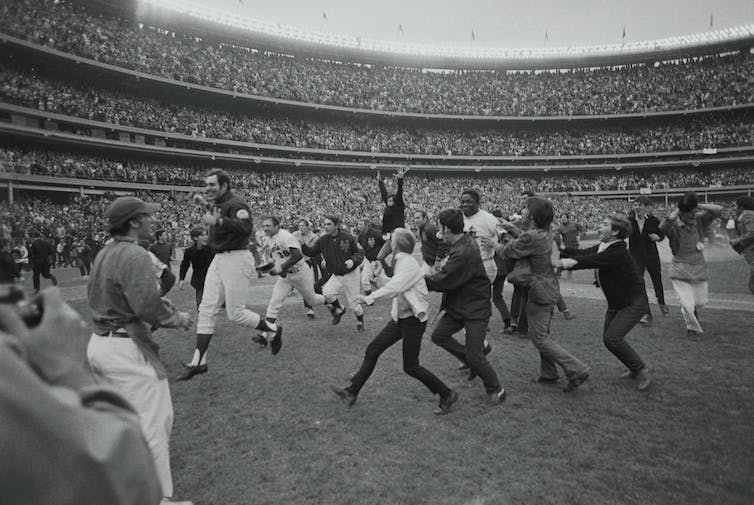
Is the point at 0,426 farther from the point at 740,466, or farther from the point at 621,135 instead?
the point at 621,135

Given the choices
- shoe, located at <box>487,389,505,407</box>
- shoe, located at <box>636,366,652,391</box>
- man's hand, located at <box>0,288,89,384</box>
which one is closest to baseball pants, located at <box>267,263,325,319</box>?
shoe, located at <box>487,389,505,407</box>

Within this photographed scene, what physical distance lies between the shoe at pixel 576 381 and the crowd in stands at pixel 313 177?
27080mm

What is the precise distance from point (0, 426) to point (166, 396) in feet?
9.16

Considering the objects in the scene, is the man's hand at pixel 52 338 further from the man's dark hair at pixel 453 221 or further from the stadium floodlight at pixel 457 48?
the stadium floodlight at pixel 457 48

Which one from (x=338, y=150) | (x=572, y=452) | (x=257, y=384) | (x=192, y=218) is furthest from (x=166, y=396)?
(x=338, y=150)

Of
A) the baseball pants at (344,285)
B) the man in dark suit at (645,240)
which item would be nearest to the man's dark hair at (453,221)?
the baseball pants at (344,285)

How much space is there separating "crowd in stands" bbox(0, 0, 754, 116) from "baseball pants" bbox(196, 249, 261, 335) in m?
33.1

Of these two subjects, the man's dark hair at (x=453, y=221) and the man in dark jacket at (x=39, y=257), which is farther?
the man in dark jacket at (x=39, y=257)

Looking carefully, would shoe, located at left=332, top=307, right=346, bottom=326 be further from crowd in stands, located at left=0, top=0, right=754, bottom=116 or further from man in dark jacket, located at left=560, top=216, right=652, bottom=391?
crowd in stands, located at left=0, top=0, right=754, bottom=116

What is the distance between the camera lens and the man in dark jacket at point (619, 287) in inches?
210

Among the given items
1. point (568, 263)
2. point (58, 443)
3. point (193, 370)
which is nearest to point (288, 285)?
point (193, 370)

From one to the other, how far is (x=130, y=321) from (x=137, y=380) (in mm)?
414

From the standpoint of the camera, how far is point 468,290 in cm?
507

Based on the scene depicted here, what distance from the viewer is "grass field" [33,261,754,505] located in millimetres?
3441
